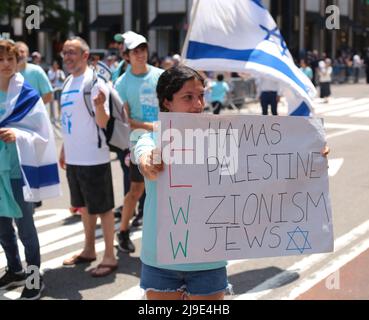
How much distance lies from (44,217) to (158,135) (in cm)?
445

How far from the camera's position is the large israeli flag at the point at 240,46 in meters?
4.68

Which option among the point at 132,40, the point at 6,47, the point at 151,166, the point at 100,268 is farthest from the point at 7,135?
the point at 151,166

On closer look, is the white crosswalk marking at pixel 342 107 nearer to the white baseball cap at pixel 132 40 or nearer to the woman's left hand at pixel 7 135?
the white baseball cap at pixel 132 40

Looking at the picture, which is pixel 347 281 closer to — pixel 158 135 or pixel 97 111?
pixel 97 111

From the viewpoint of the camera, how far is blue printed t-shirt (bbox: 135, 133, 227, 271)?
2.75 meters

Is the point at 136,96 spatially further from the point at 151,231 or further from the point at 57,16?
the point at 57,16

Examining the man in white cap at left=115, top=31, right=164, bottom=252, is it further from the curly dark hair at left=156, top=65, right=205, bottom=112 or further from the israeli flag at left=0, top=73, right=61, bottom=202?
the curly dark hair at left=156, top=65, right=205, bottom=112

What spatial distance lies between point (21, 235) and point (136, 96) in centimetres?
166

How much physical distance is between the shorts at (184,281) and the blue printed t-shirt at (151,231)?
0.03m

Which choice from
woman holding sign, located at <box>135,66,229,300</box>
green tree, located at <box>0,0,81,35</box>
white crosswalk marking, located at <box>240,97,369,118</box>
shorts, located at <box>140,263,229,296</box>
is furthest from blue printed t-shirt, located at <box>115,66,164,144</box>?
green tree, located at <box>0,0,81,35</box>

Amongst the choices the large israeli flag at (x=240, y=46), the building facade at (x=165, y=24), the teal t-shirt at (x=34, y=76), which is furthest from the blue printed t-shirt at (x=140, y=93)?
the building facade at (x=165, y=24)

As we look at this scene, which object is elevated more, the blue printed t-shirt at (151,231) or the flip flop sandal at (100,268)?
the blue printed t-shirt at (151,231)

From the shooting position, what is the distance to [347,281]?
460cm
